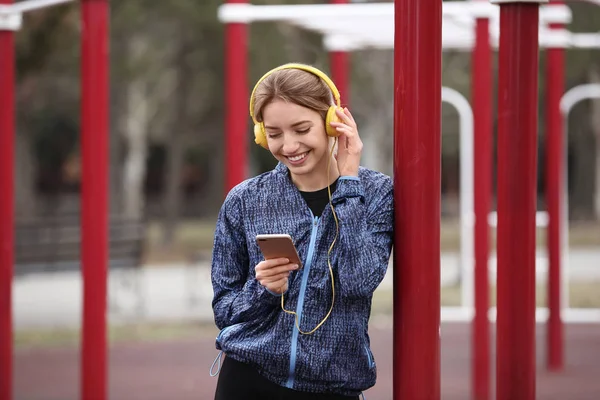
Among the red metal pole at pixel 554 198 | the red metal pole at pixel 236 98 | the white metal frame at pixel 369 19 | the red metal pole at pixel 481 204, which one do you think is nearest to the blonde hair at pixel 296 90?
the white metal frame at pixel 369 19

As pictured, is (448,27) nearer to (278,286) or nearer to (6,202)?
(6,202)

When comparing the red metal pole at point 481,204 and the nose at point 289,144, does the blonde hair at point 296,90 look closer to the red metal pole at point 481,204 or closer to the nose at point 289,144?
the nose at point 289,144

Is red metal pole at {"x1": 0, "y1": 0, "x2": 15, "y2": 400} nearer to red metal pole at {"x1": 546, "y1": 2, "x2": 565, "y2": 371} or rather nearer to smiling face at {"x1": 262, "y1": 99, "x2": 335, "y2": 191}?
smiling face at {"x1": 262, "y1": 99, "x2": 335, "y2": 191}

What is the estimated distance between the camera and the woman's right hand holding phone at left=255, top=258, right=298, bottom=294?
2.75 meters

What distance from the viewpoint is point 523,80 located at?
142 inches

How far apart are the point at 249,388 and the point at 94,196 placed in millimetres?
2946

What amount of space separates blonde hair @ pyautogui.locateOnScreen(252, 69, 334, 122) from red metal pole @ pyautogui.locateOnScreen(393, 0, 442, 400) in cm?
22

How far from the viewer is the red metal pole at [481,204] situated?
23.7 feet

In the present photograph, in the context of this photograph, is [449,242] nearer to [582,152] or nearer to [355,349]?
[582,152]

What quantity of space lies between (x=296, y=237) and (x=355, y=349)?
12.5 inches

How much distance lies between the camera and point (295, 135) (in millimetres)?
2852

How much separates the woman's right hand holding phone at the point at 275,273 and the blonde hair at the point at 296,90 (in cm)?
40

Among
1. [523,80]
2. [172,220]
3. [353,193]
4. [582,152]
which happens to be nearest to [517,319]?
[523,80]

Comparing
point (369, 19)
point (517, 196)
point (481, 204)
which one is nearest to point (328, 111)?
point (517, 196)
